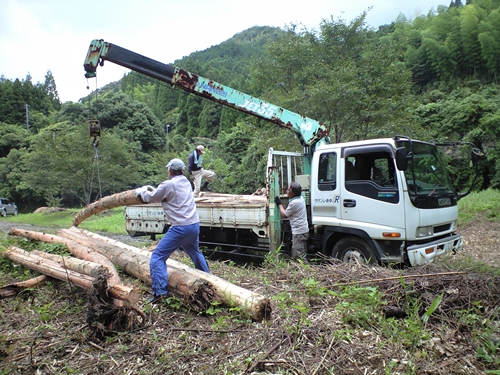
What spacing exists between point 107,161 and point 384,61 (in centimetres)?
1498

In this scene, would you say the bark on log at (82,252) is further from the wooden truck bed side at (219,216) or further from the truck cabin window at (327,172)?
the truck cabin window at (327,172)

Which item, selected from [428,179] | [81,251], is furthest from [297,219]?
[81,251]

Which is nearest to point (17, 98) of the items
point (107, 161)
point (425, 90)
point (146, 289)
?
point (107, 161)

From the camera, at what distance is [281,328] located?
10.3ft

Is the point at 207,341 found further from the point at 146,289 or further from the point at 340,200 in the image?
the point at 340,200

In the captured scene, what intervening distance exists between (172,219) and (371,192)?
2.97 metres

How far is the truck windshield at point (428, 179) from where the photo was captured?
5.17 metres

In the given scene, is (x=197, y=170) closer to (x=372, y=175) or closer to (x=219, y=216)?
(x=219, y=216)

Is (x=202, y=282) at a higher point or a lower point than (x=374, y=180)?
lower

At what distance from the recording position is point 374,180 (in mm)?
5520

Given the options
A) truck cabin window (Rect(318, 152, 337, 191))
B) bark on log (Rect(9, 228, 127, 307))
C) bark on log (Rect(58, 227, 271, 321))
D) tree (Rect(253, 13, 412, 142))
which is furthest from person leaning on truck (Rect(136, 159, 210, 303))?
tree (Rect(253, 13, 412, 142))

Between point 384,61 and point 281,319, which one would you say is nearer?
point 281,319

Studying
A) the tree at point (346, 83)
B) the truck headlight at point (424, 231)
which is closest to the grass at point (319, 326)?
the truck headlight at point (424, 231)

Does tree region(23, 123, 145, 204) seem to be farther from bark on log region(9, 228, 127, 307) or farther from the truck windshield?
the truck windshield
